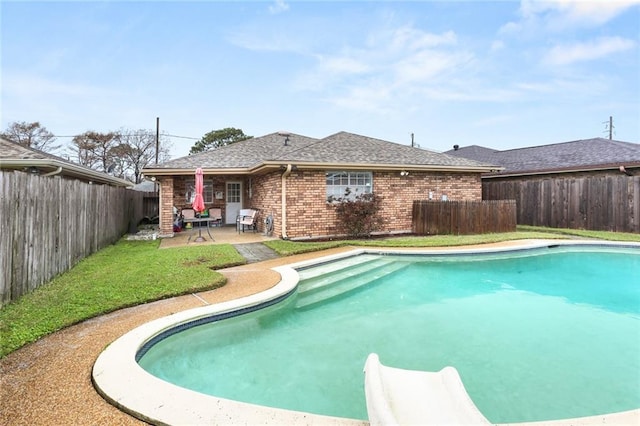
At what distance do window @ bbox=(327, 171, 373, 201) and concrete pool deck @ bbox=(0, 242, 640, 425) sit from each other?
796 centimetres

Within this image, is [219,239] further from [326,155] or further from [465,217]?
[465,217]

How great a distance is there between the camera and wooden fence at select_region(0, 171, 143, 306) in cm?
473

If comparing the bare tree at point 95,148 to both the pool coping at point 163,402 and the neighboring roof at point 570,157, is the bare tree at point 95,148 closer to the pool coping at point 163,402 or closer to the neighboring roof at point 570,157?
the neighboring roof at point 570,157

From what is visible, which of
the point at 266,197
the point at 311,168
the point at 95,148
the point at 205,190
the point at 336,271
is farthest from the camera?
the point at 95,148

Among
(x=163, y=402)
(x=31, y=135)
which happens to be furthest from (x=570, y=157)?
(x=31, y=135)

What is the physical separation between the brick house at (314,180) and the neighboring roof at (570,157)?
418 centimetres

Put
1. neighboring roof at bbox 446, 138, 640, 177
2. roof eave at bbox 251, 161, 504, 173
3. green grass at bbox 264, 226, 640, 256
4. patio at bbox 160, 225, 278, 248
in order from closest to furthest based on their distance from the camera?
green grass at bbox 264, 226, 640, 256
patio at bbox 160, 225, 278, 248
roof eave at bbox 251, 161, 504, 173
neighboring roof at bbox 446, 138, 640, 177

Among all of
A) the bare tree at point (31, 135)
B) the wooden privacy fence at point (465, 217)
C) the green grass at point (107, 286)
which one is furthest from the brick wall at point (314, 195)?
the bare tree at point (31, 135)

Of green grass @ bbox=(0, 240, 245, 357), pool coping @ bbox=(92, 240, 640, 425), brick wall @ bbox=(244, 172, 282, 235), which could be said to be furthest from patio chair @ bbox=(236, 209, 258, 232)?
pool coping @ bbox=(92, 240, 640, 425)

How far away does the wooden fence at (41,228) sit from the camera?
4.73m

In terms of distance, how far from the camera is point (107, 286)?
231 inches

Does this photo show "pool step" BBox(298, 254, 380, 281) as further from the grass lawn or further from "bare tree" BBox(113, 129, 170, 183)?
"bare tree" BBox(113, 129, 170, 183)

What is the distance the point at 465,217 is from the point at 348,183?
460 cm

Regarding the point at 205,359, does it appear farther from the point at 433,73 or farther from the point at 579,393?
the point at 433,73
